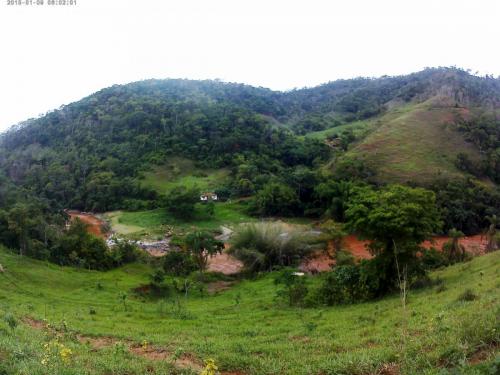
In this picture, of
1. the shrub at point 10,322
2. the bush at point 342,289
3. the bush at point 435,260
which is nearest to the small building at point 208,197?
the bush at point 435,260

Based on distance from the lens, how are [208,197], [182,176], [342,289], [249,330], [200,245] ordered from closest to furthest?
[249,330] < [342,289] < [200,245] < [208,197] < [182,176]

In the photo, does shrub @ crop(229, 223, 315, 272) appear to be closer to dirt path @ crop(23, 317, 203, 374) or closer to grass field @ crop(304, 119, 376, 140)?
dirt path @ crop(23, 317, 203, 374)

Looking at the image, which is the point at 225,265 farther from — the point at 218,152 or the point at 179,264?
the point at 218,152

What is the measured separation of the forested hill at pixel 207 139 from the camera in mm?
70500

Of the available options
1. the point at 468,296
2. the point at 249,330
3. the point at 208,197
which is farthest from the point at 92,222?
the point at 468,296

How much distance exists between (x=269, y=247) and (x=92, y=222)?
36.6 meters

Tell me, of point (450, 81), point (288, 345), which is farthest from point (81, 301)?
point (450, 81)

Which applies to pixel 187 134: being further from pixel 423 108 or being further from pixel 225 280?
pixel 225 280

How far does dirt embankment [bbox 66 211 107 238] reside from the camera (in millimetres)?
55822

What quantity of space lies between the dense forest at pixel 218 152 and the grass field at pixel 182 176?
1561 millimetres

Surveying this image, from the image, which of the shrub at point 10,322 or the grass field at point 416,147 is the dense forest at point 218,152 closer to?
the grass field at point 416,147

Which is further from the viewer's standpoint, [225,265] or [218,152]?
[218,152]

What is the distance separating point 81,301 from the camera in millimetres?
20984

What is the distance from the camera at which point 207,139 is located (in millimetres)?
89438
